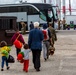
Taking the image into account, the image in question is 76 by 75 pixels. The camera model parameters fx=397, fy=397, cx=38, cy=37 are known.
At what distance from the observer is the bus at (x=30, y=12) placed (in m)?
48.0

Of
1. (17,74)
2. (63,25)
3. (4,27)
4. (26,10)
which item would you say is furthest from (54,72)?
(63,25)

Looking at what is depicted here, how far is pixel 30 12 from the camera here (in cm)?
4822

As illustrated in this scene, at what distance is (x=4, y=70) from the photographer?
1469 cm

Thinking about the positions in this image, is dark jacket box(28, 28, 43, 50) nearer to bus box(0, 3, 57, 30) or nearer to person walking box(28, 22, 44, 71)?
person walking box(28, 22, 44, 71)

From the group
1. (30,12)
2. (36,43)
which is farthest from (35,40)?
(30,12)

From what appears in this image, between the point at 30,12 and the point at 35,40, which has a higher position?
the point at 35,40

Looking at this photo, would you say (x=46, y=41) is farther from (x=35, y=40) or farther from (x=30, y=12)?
(x=30, y=12)

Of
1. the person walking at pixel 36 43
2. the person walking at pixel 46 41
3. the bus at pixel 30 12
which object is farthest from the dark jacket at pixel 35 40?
the bus at pixel 30 12

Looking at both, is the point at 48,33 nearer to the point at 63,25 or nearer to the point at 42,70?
the point at 42,70

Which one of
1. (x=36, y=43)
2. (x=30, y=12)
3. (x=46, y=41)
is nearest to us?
(x=36, y=43)

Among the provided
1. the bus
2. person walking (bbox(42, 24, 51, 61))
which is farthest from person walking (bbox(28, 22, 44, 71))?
the bus

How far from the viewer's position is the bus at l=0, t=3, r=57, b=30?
48000 millimetres

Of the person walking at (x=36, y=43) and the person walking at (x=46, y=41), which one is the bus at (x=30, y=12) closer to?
the person walking at (x=46, y=41)

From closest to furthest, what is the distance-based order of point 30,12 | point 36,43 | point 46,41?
point 36,43 → point 46,41 → point 30,12
